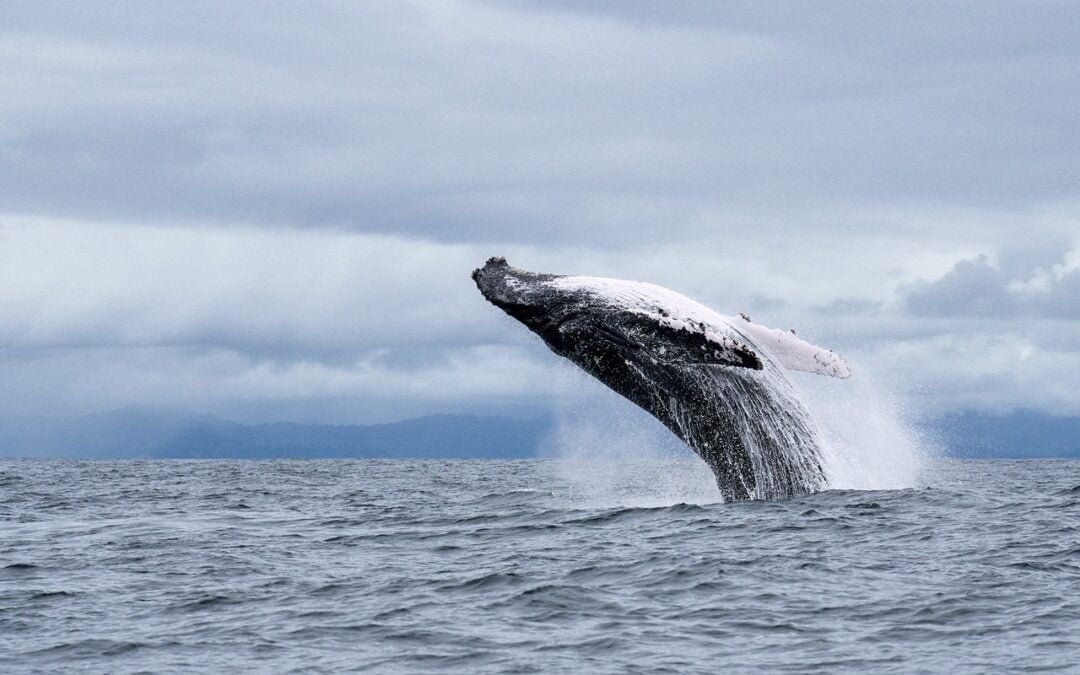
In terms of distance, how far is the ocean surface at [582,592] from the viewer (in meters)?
9.41

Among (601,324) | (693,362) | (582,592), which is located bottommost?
Answer: (582,592)

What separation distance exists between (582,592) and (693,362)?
4585 millimetres

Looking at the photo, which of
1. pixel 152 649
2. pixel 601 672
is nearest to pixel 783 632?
pixel 601 672

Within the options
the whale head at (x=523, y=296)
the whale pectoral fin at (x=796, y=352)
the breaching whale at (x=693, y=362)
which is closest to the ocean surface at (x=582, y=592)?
the breaching whale at (x=693, y=362)

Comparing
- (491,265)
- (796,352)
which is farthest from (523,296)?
Result: (796,352)

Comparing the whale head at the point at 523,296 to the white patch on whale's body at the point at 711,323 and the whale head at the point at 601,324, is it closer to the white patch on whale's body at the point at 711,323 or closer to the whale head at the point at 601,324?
the whale head at the point at 601,324

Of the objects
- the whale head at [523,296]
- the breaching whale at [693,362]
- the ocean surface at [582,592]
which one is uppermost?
the whale head at [523,296]

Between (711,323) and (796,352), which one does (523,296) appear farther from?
(796,352)

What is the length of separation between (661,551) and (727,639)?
11.6ft

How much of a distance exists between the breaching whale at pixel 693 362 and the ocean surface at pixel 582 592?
55 centimetres

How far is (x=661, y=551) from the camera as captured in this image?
13273mm

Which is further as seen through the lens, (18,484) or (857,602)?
(18,484)

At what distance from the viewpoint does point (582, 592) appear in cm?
1138

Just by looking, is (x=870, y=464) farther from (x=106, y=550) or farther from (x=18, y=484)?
(x=18, y=484)
